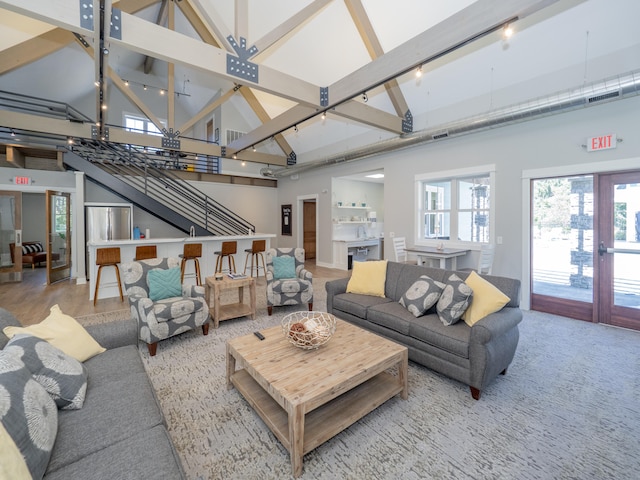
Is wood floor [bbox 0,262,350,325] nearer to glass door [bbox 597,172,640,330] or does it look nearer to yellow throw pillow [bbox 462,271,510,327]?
yellow throw pillow [bbox 462,271,510,327]

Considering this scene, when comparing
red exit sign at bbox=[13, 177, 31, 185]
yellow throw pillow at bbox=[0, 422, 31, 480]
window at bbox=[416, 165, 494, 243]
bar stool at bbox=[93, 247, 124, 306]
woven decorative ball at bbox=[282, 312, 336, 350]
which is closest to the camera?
yellow throw pillow at bbox=[0, 422, 31, 480]

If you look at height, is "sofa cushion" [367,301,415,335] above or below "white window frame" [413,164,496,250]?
below

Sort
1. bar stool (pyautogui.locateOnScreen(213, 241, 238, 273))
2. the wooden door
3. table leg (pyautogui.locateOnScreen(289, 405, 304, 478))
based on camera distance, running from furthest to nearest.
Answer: the wooden door < bar stool (pyautogui.locateOnScreen(213, 241, 238, 273)) < table leg (pyautogui.locateOnScreen(289, 405, 304, 478))

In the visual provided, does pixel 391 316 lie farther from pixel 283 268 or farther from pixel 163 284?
pixel 163 284

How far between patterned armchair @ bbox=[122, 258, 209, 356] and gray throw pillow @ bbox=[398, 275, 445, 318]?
93.1 inches

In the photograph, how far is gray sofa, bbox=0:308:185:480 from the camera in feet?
3.72

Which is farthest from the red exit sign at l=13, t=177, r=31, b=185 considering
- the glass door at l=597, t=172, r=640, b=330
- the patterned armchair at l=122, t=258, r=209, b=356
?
the glass door at l=597, t=172, r=640, b=330

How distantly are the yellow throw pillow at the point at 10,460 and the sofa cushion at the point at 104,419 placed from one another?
0.29 meters

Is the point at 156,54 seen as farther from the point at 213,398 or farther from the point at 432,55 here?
the point at 213,398

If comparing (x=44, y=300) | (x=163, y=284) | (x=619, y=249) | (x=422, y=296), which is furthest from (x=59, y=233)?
(x=619, y=249)

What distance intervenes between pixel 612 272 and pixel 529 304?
1.13 m

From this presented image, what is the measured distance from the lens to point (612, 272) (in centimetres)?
398

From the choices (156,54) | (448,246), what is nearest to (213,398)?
(156,54)

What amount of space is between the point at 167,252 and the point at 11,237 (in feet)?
13.9
